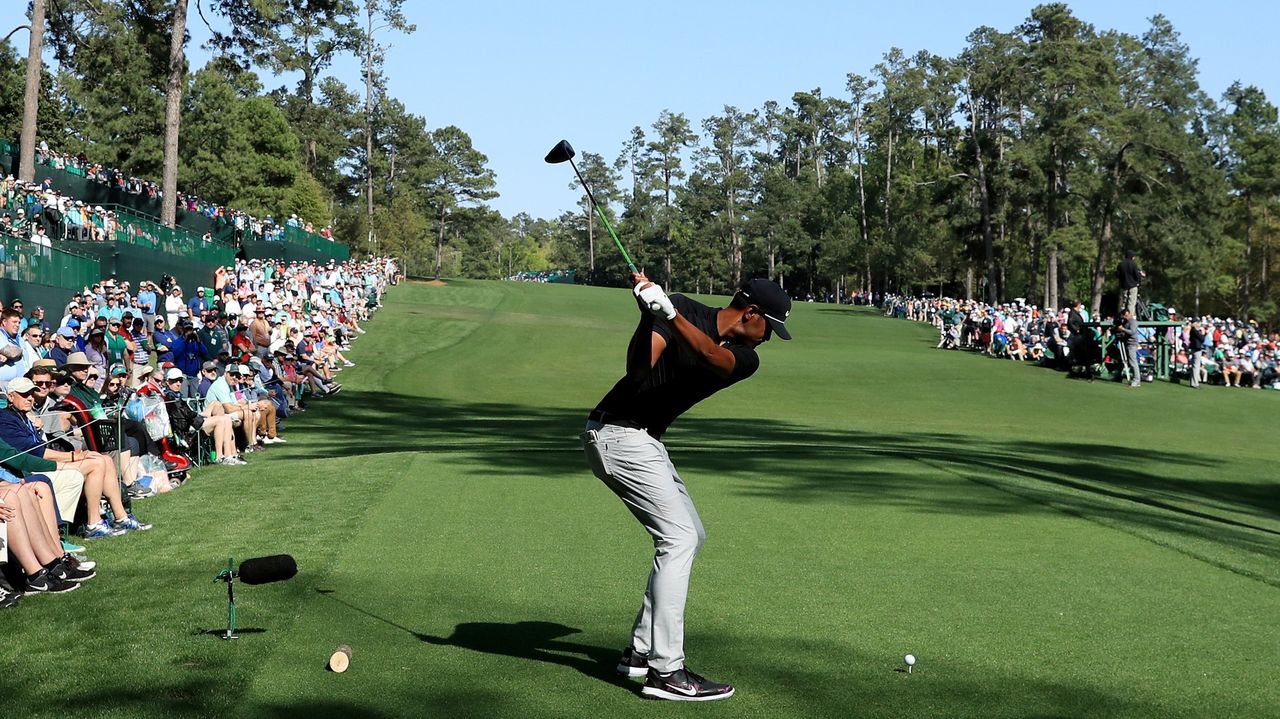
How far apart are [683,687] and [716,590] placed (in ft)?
7.87

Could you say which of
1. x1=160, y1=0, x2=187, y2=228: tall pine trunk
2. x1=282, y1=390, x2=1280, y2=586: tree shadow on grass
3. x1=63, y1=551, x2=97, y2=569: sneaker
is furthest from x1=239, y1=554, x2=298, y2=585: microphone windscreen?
x1=160, y1=0, x2=187, y2=228: tall pine trunk

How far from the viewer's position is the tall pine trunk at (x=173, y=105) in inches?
1581

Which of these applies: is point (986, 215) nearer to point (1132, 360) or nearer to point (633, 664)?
point (1132, 360)

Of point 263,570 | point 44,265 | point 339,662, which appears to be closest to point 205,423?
point 263,570

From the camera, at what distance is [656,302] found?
18.9ft

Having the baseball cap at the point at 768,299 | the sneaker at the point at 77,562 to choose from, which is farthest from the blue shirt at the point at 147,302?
the baseball cap at the point at 768,299

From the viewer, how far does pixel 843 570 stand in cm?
923

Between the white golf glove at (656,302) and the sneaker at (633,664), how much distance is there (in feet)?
5.89

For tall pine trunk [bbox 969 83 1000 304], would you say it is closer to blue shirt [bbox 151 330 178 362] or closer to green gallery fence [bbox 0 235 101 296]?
green gallery fence [bbox 0 235 101 296]

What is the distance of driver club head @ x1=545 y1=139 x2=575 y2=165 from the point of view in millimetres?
8305

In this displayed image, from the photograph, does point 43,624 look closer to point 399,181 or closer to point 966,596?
point 966,596

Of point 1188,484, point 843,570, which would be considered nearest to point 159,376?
point 843,570

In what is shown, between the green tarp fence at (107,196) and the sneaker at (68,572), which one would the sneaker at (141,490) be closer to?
the sneaker at (68,572)

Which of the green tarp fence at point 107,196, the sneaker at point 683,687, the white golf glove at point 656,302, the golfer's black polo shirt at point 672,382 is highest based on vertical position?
the green tarp fence at point 107,196
